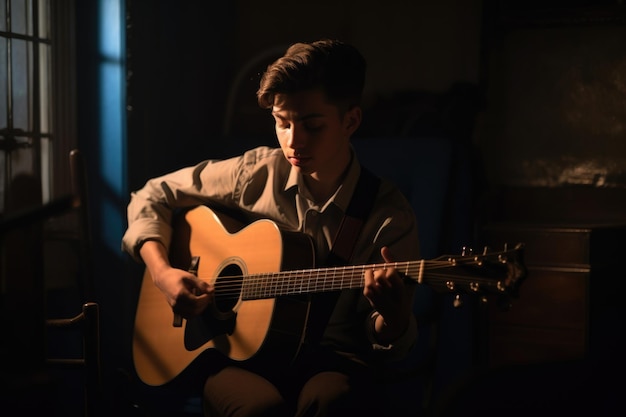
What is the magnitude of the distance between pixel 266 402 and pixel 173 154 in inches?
47.6

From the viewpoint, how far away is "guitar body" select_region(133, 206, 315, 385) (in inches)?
75.2

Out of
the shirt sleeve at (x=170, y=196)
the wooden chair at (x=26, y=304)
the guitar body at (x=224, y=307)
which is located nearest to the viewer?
the wooden chair at (x=26, y=304)

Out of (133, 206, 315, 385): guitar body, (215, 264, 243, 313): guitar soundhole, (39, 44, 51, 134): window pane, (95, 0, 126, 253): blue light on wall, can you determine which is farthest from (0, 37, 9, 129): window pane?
(215, 264, 243, 313): guitar soundhole

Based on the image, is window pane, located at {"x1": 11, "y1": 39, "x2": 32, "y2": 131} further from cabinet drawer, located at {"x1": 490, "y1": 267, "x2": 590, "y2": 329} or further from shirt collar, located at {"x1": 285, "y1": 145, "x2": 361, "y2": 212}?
cabinet drawer, located at {"x1": 490, "y1": 267, "x2": 590, "y2": 329}

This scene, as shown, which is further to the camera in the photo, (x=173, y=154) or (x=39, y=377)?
(x=173, y=154)

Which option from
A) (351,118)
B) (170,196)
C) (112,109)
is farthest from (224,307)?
(112,109)

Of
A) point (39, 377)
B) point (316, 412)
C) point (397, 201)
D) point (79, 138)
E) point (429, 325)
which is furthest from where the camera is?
point (79, 138)

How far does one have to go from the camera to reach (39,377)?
1157mm

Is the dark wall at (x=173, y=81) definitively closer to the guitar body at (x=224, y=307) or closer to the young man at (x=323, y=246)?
the guitar body at (x=224, y=307)

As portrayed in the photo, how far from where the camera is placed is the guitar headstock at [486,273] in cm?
163

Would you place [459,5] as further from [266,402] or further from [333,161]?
[266,402]

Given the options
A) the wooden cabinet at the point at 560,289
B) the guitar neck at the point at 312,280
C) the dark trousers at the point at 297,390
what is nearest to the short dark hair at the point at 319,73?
the guitar neck at the point at 312,280

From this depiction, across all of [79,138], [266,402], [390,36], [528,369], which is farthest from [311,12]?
[528,369]

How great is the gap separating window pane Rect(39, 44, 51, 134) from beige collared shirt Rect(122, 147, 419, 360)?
0.48 m
